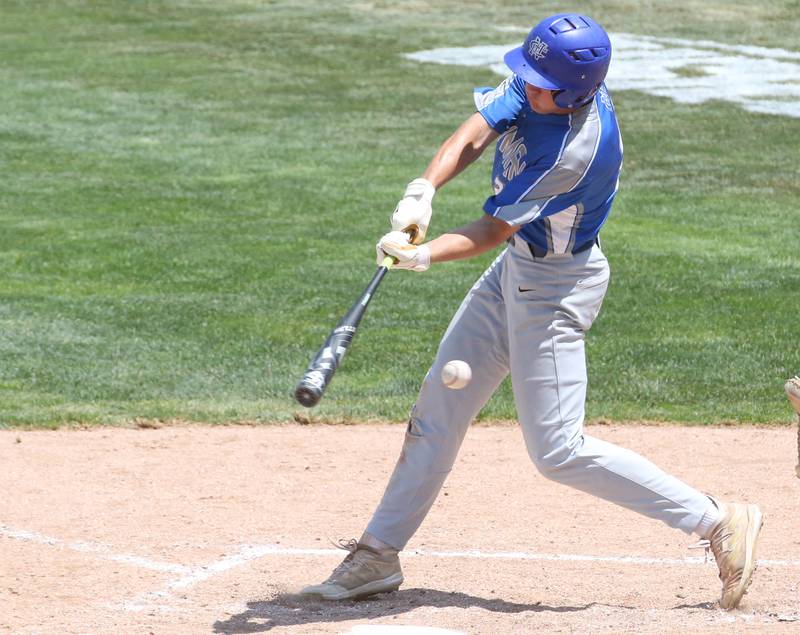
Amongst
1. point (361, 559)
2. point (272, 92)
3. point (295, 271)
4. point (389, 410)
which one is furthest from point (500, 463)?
point (272, 92)

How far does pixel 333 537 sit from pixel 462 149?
6.41 ft

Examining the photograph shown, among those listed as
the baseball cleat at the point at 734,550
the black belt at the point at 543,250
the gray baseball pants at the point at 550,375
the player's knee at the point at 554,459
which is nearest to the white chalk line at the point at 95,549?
the gray baseball pants at the point at 550,375

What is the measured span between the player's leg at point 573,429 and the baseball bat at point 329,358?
51cm

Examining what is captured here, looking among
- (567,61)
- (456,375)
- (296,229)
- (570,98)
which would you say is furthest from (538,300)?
(296,229)

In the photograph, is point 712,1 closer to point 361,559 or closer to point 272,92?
point 272,92

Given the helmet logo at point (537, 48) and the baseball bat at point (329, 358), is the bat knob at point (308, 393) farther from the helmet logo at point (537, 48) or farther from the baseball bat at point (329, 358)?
the helmet logo at point (537, 48)

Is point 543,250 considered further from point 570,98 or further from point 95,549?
point 95,549

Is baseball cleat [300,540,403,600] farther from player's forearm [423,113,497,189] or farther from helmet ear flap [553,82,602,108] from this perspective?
helmet ear flap [553,82,602,108]

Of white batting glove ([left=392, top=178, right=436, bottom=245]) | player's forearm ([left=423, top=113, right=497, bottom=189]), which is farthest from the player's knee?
player's forearm ([left=423, top=113, right=497, bottom=189])

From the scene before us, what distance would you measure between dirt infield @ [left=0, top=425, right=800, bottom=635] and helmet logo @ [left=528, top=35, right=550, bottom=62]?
1.95m

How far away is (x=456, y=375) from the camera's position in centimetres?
494

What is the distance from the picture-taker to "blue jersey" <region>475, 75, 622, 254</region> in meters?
4.75

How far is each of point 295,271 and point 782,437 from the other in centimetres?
466

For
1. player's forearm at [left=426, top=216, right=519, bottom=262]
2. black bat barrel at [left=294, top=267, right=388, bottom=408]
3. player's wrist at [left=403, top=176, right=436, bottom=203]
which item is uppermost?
player's wrist at [left=403, top=176, right=436, bottom=203]
